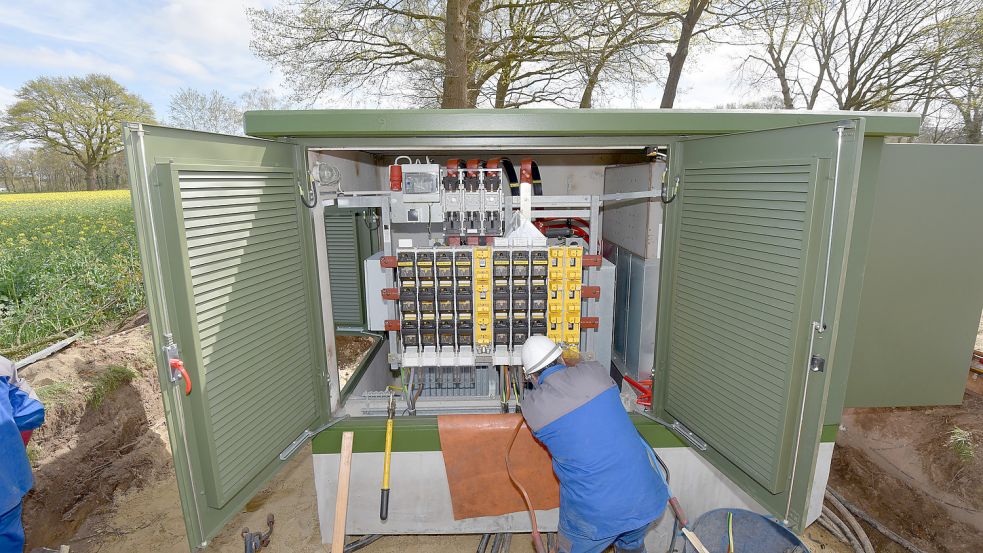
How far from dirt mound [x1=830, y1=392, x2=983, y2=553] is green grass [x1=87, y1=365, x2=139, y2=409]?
6.32m

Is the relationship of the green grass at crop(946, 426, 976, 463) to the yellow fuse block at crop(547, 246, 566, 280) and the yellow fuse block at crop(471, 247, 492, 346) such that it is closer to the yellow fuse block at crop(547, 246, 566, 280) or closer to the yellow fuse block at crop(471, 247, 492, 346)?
the yellow fuse block at crop(547, 246, 566, 280)

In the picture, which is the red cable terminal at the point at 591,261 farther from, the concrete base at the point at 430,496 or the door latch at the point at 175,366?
the door latch at the point at 175,366

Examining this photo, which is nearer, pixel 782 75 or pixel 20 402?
pixel 20 402

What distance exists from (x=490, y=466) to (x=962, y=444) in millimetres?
4094

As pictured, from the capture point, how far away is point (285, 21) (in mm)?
8164

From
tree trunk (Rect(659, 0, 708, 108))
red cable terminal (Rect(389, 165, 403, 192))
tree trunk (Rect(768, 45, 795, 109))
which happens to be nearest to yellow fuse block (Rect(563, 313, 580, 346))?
red cable terminal (Rect(389, 165, 403, 192))

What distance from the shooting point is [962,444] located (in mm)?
3730

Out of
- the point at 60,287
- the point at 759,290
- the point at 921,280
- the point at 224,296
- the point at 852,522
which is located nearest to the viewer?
the point at 224,296

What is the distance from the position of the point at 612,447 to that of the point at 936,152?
3.00 meters

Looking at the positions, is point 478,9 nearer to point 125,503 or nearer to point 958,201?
point 958,201

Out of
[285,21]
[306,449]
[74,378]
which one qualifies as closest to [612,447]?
[306,449]

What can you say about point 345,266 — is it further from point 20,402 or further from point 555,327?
point 555,327

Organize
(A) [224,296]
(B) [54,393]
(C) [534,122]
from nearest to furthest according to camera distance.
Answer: (A) [224,296] → (C) [534,122] → (B) [54,393]

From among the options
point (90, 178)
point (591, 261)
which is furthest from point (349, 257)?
point (90, 178)
